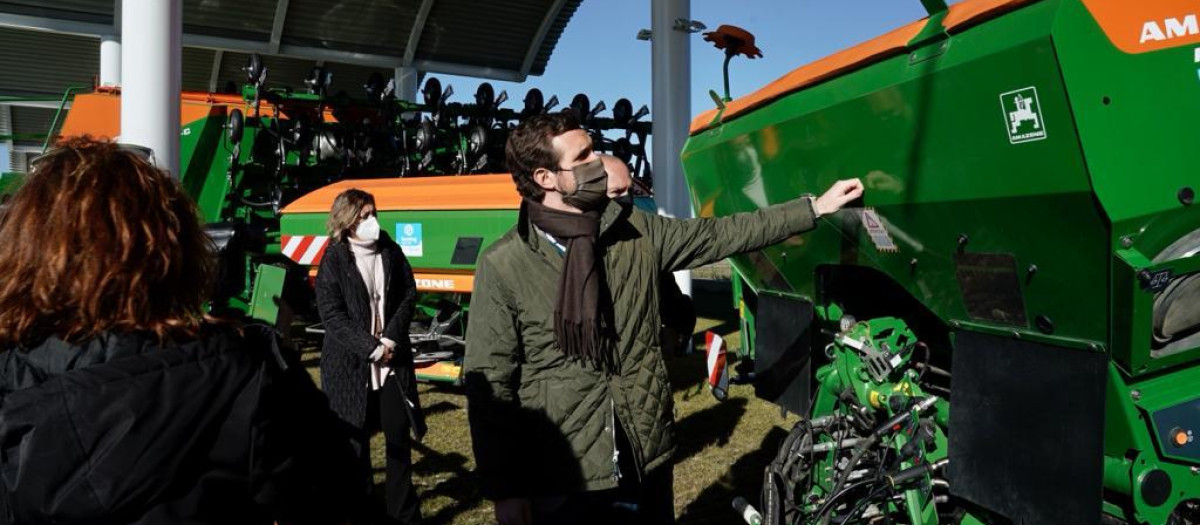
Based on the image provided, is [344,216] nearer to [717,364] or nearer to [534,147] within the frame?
[717,364]

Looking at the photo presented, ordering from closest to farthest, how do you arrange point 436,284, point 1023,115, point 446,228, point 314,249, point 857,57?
point 1023,115
point 857,57
point 446,228
point 436,284
point 314,249

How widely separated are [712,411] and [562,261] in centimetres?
410

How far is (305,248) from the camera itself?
733cm

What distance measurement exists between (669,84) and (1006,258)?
7.78 metres

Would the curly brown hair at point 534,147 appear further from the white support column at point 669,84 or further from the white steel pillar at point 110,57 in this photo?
the white steel pillar at point 110,57

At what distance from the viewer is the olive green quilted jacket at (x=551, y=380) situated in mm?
2250

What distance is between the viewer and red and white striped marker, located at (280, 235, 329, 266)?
7227 mm

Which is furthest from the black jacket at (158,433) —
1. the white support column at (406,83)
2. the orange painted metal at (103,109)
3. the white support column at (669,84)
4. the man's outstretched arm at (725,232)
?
the white support column at (406,83)

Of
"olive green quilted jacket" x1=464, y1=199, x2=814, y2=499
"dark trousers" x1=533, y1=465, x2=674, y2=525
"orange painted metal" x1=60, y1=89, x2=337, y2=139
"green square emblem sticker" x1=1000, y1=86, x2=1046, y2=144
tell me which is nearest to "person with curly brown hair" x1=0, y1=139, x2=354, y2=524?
"olive green quilted jacket" x1=464, y1=199, x2=814, y2=499

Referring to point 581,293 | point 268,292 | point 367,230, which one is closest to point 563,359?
point 581,293

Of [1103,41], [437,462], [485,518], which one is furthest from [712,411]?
[1103,41]

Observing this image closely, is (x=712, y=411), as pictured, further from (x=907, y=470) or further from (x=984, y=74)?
(x=984, y=74)

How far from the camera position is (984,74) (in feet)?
7.19

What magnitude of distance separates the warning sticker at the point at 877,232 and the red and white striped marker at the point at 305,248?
17.2 feet
